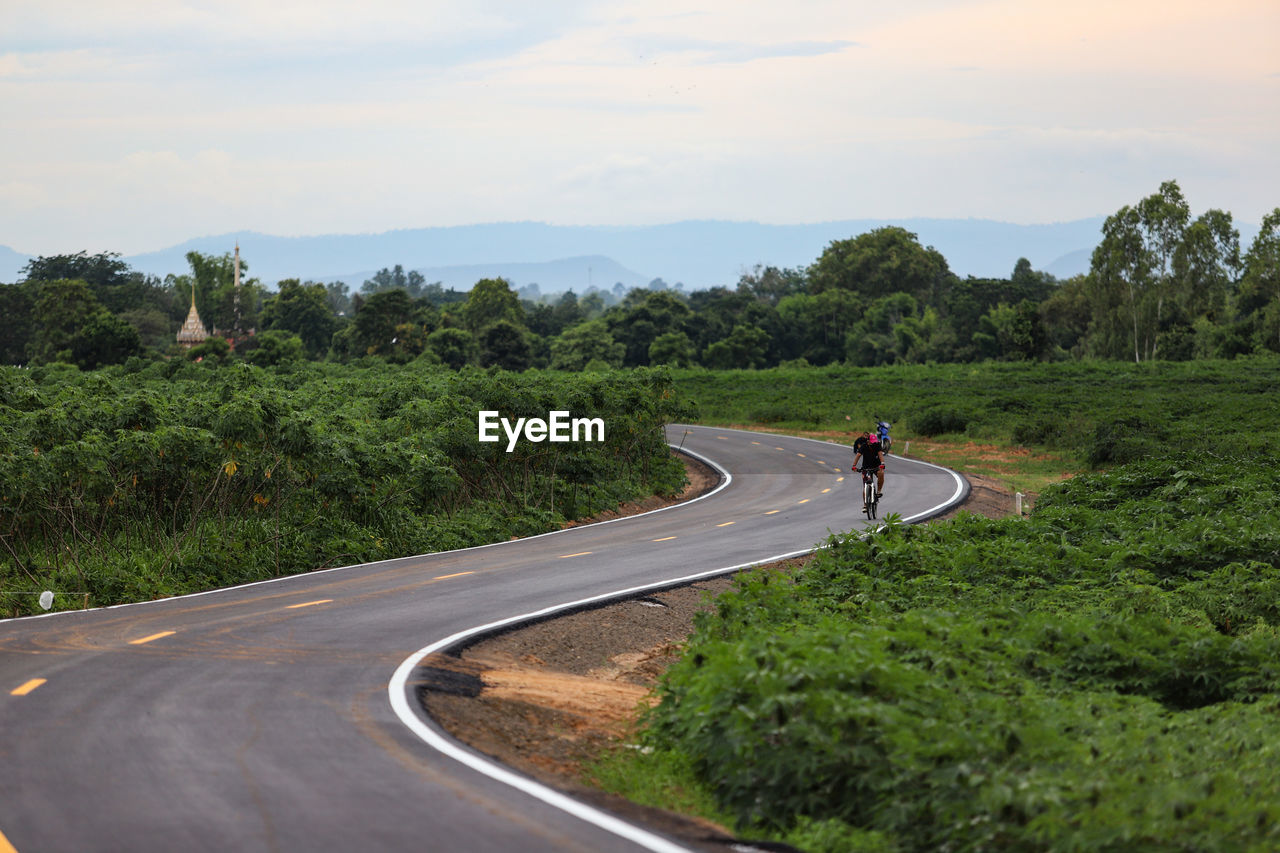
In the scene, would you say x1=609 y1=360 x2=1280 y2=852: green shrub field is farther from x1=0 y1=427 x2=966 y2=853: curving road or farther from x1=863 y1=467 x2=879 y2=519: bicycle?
x1=863 y1=467 x2=879 y2=519: bicycle

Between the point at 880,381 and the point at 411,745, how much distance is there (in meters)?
76.2

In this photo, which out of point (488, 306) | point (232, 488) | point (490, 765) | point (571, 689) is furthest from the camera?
point (488, 306)

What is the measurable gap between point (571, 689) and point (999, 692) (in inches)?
190

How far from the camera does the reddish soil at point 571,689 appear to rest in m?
8.83

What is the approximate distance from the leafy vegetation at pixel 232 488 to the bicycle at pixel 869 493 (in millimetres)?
6630

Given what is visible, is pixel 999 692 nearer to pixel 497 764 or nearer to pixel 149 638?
pixel 497 764

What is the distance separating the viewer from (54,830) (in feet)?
24.2

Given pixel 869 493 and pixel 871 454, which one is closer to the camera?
pixel 871 454

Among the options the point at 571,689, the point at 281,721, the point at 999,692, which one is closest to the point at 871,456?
the point at 571,689

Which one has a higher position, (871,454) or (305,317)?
(305,317)

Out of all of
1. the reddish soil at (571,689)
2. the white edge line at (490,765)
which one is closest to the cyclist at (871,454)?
the reddish soil at (571,689)

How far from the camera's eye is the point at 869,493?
26.6 metres

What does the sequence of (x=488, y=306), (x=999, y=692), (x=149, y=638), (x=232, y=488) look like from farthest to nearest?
(x=488, y=306), (x=232, y=488), (x=149, y=638), (x=999, y=692)

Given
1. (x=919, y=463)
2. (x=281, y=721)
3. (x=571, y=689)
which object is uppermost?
(x=281, y=721)
